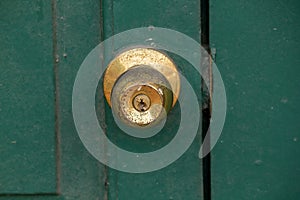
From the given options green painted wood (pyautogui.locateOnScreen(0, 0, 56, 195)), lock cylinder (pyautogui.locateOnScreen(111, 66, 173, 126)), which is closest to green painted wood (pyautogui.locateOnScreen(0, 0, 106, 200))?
green painted wood (pyautogui.locateOnScreen(0, 0, 56, 195))

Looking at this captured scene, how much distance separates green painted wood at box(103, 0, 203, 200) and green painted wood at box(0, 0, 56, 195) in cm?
11

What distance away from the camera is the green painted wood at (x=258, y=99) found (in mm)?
1015

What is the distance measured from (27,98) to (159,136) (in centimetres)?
23

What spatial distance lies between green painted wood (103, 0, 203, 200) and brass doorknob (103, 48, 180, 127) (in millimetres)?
34

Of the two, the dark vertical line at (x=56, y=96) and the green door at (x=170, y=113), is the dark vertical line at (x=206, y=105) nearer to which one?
the green door at (x=170, y=113)

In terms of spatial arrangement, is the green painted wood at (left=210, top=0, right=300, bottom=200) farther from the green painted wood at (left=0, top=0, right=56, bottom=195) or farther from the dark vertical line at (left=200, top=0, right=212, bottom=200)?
the green painted wood at (left=0, top=0, right=56, bottom=195)

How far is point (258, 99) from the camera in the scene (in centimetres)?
103

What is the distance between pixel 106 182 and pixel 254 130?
258 mm

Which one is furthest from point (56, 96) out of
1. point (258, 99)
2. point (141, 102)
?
point (258, 99)

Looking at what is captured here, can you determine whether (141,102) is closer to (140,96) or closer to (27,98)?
(140,96)

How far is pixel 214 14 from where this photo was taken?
1.02 meters

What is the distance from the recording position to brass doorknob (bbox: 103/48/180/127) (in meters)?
0.96

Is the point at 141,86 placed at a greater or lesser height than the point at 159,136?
greater

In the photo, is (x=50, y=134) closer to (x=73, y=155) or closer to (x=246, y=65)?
(x=73, y=155)
